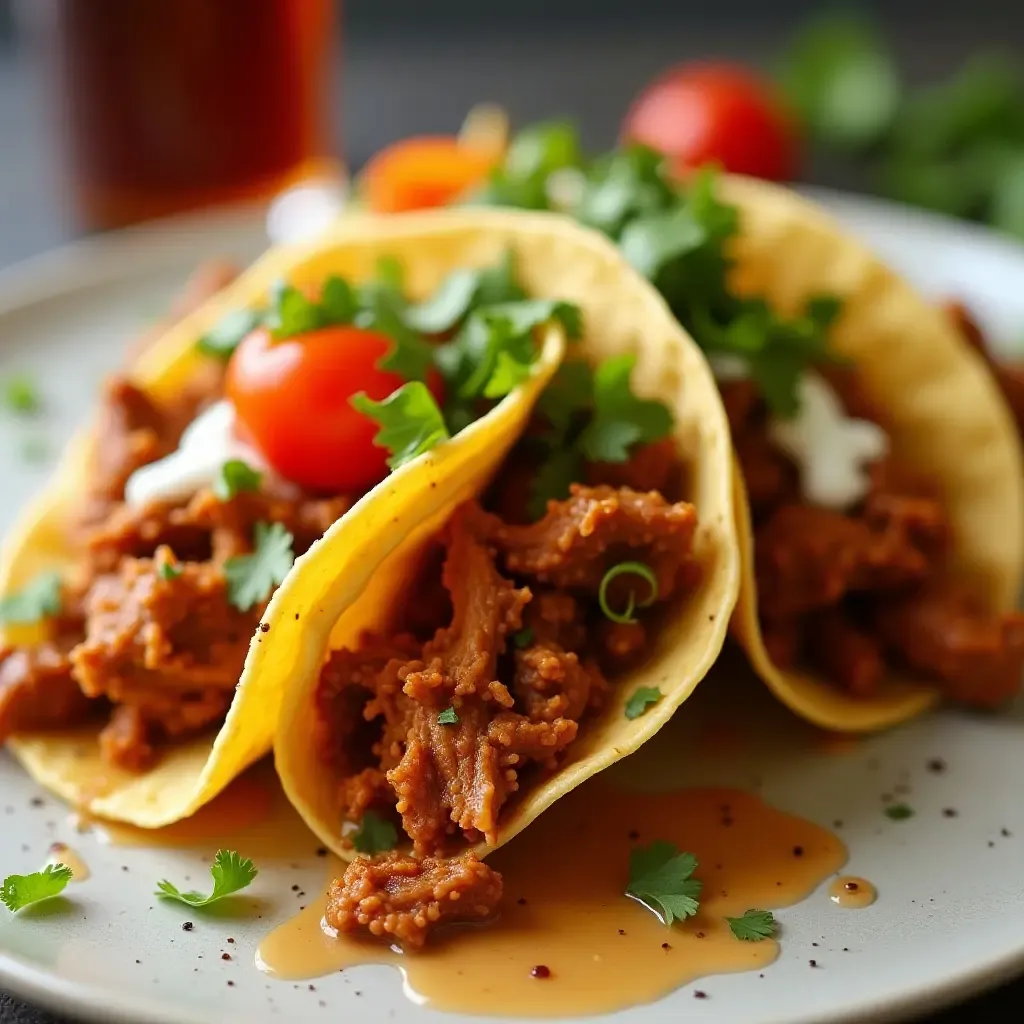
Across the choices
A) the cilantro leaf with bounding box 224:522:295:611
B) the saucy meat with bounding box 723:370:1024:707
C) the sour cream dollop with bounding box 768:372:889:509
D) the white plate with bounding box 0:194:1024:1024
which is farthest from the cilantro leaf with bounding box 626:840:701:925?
the sour cream dollop with bounding box 768:372:889:509

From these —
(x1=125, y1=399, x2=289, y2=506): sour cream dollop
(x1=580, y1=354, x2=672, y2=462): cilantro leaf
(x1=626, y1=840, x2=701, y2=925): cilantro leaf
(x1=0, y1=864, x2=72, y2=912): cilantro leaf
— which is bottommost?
(x1=626, y1=840, x2=701, y2=925): cilantro leaf

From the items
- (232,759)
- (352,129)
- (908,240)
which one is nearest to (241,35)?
(352,129)

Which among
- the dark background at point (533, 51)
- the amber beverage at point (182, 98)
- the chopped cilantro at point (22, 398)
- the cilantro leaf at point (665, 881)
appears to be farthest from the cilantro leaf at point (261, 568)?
the dark background at point (533, 51)

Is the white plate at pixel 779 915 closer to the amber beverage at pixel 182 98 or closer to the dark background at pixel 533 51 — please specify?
the amber beverage at pixel 182 98

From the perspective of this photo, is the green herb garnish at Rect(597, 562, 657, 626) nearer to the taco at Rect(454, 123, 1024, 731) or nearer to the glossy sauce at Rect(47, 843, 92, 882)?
the taco at Rect(454, 123, 1024, 731)

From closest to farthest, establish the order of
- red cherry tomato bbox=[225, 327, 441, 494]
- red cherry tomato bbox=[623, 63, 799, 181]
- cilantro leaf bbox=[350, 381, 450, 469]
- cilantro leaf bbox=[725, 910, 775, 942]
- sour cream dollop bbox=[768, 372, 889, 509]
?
cilantro leaf bbox=[725, 910, 775, 942] < cilantro leaf bbox=[350, 381, 450, 469] < red cherry tomato bbox=[225, 327, 441, 494] < sour cream dollop bbox=[768, 372, 889, 509] < red cherry tomato bbox=[623, 63, 799, 181]

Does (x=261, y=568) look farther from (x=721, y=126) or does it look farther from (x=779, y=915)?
(x=721, y=126)
